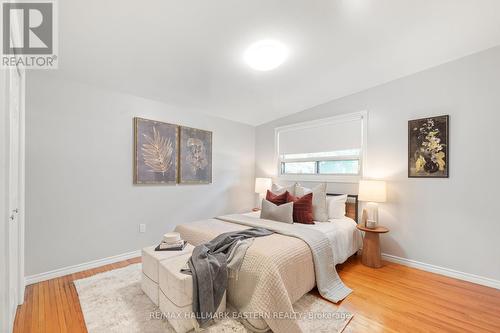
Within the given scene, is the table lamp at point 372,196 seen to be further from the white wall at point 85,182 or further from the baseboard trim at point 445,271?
the white wall at point 85,182

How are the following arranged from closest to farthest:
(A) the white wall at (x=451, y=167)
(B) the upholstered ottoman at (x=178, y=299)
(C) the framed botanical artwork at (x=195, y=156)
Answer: (B) the upholstered ottoman at (x=178, y=299) → (A) the white wall at (x=451, y=167) → (C) the framed botanical artwork at (x=195, y=156)

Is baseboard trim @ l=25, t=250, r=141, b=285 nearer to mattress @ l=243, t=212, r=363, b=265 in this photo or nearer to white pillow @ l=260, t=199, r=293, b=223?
white pillow @ l=260, t=199, r=293, b=223

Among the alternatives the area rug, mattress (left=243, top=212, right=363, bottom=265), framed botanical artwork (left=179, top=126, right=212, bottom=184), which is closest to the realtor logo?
framed botanical artwork (left=179, top=126, right=212, bottom=184)

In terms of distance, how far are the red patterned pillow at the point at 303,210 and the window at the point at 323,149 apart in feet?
3.09

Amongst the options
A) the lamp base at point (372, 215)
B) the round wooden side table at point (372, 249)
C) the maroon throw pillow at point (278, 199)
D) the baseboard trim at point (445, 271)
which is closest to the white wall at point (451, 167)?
the baseboard trim at point (445, 271)

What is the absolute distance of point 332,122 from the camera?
3.79 meters

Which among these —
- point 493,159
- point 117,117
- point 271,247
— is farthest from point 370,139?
point 117,117

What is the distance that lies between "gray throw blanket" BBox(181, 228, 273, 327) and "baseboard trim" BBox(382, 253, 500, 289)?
7.96ft

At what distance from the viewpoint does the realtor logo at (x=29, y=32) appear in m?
1.54

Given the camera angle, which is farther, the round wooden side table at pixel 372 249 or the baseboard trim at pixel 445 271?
the round wooden side table at pixel 372 249

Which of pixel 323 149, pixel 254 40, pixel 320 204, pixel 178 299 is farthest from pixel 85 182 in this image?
pixel 323 149

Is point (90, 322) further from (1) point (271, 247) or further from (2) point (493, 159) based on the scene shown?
(2) point (493, 159)

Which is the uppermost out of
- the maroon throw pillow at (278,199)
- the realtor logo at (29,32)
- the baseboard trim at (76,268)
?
the realtor logo at (29,32)

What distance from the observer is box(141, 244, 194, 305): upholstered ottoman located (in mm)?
1972
